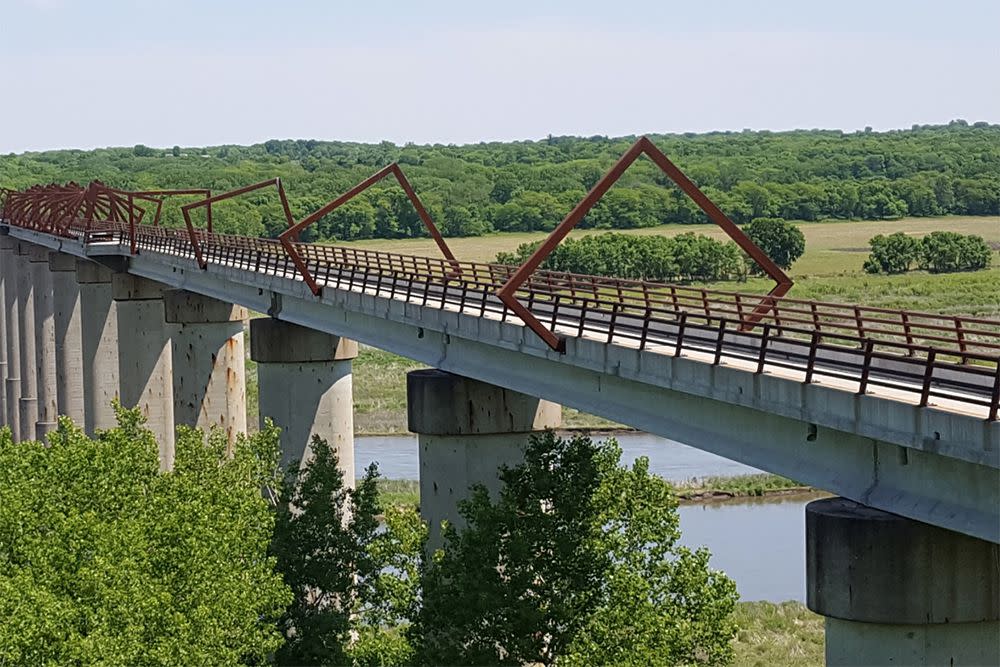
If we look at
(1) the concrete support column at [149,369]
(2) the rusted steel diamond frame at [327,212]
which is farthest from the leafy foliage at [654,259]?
(2) the rusted steel diamond frame at [327,212]

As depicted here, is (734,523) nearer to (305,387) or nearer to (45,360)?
(305,387)

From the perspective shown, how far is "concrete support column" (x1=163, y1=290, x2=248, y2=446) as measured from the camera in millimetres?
61062

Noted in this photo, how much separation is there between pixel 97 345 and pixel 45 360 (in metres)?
12.2

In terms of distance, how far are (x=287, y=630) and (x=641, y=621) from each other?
39.6ft

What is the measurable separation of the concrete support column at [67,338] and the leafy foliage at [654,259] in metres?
68.2

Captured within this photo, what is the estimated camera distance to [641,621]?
31.6 metres

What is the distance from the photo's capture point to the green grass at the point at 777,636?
4722 centimetres

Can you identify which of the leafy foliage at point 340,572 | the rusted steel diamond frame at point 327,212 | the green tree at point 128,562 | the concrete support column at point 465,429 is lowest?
the leafy foliage at point 340,572

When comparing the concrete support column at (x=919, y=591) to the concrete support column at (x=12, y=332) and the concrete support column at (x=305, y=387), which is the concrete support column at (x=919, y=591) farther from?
the concrete support column at (x=12, y=332)

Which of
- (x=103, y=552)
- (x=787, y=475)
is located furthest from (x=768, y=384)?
(x=103, y=552)

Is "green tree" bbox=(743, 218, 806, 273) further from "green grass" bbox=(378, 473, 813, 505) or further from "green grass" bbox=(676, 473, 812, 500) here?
"green grass" bbox=(378, 473, 813, 505)

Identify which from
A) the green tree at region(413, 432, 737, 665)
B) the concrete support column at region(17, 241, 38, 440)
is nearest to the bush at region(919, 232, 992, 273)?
the concrete support column at region(17, 241, 38, 440)

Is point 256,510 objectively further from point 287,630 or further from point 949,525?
point 949,525

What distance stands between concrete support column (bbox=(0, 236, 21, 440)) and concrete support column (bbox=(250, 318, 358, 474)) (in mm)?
44093
